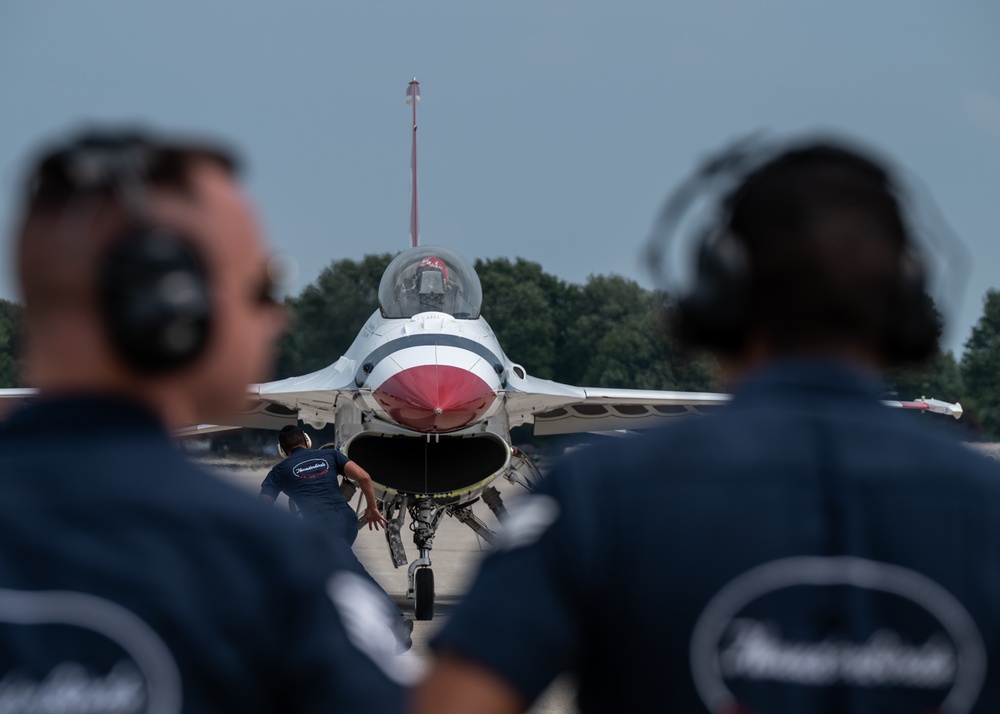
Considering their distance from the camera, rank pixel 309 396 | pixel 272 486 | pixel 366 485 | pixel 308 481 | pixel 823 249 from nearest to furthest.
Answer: pixel 823 249 → pixel 308 481 → pixel 272 486 → pixel 366 485 → pixel 309 396

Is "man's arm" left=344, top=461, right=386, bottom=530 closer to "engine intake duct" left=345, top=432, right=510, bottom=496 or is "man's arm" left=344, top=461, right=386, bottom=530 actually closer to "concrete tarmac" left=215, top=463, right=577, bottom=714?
"concrete tarmac" left=215, top=463, right=577, bottom=714

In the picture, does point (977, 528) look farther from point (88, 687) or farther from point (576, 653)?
point (88, 687)

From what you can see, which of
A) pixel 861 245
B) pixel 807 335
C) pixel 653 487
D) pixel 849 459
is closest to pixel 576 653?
pixel 653 487

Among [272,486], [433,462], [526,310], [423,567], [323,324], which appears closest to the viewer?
[272,486]

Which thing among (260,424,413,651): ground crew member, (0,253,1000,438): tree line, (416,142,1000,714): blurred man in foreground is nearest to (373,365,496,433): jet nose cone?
(260,424,413,651): ground crew member

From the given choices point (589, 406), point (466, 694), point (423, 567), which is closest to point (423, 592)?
point (423, 567)

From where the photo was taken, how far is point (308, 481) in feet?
34.1

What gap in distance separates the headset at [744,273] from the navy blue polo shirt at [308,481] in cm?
866

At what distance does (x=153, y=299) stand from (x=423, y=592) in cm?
1098

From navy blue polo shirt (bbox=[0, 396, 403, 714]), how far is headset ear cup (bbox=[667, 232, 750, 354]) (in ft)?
2.32

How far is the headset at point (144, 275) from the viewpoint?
1.52 metres

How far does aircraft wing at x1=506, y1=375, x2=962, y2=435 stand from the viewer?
14.7m

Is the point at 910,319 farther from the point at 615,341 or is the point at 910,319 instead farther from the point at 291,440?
the point at 615,341

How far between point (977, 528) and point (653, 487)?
1.42ft
